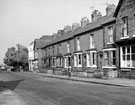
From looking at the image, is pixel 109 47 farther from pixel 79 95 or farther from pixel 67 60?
pixel 79 95

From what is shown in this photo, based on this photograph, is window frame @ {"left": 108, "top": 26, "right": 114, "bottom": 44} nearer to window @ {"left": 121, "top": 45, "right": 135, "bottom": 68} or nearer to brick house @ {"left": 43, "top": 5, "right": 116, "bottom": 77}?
brick house @ {"left": 43, "top": 5, "right": 116, "bottom": 77}

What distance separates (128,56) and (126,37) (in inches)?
86.0

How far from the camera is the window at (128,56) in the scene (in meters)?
26.2

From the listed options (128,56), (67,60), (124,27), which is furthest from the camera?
(67,60)

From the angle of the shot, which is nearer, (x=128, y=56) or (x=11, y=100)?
(x=11, y=100)

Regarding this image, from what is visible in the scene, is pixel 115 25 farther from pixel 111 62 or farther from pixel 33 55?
pixel 33 55

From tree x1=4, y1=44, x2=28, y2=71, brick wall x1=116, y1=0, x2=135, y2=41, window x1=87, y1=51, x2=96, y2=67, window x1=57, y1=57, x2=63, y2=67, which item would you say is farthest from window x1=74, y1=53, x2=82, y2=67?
tree x1=4, y1=44, x2=28, y2=71

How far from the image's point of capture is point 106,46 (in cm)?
3225

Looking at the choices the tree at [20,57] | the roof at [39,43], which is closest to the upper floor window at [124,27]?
the roof at [39,43]

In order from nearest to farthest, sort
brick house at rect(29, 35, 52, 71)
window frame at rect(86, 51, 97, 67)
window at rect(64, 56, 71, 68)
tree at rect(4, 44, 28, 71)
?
window frame at rect(86, 51, 97, 67), window at rect(64, 56, 71, 68), brick house at rect(29, 35, 52, 71), tree at rect(4, 44, 28, 71)

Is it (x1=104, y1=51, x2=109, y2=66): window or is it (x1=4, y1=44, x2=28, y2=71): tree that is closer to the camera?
(x1=104, y1=51, x2=109, y2=66): window

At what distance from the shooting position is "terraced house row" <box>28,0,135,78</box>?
2680 cm

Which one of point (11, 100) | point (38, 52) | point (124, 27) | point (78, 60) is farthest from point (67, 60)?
point (11, 100)

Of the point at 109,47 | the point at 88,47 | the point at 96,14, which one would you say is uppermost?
the point at 96,14
